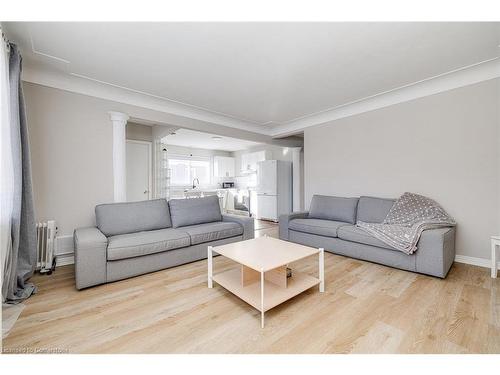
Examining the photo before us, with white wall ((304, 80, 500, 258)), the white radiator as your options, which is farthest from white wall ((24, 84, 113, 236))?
white wall ((304, 80, 500, 258))

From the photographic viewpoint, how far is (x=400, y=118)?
131 inches

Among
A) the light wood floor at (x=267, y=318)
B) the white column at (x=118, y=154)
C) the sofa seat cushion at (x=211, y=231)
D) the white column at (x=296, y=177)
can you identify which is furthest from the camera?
the white column at (x=296, y=177)

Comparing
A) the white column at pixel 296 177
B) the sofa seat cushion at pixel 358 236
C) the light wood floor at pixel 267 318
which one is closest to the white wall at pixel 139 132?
the light wood floor at pixel 267 318

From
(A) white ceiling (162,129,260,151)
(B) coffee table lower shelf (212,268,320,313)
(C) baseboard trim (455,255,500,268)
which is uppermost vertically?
(A) white ceiling (162,129,260,151)

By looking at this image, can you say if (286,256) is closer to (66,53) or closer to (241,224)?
(241,224)

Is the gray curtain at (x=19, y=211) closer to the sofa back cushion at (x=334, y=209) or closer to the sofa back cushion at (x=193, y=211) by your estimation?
the sofa back cushion at (x=193, y=211)

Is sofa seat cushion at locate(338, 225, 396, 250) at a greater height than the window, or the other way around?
the window

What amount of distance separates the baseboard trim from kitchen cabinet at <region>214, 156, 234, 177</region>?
6.69 metres

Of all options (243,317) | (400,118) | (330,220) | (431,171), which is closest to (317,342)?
(243,317)

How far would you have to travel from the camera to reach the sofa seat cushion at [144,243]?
2.30m

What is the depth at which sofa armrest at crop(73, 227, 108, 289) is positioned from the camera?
83.3 inches

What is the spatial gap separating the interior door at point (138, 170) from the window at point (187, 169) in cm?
237

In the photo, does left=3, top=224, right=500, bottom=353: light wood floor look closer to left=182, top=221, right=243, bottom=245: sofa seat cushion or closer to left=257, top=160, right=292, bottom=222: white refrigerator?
left=182, top=221, right=243, bottom=245: sofa seat cushion
